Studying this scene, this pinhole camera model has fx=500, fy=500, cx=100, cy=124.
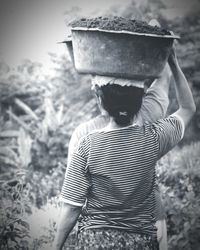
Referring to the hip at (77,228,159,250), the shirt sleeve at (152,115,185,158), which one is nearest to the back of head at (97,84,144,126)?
the shirt sleeve at (152,115,185,158)

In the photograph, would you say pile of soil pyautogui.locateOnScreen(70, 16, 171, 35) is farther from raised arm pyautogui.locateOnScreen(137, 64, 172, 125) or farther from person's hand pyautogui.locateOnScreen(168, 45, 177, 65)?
raised arm pyautogui.locateOnScreen(137, 64, 172, 125)

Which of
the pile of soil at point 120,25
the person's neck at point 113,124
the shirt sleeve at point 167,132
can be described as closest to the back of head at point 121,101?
the person's neck at point 113,124

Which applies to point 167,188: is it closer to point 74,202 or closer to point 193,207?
point 193,207

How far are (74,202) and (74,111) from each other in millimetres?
652

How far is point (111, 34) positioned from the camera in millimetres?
2449

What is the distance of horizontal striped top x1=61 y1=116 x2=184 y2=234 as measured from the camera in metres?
2.69

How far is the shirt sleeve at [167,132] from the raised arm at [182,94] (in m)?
0.04

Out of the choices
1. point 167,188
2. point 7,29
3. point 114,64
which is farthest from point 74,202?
point 7,29

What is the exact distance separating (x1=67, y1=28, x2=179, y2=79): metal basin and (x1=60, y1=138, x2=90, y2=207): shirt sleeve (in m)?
0.46

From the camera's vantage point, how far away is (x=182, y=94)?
109 inches

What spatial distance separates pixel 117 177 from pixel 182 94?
586mm

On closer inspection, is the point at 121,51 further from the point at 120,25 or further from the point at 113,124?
the point at 113,124

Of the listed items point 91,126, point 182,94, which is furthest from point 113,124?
point 182,94

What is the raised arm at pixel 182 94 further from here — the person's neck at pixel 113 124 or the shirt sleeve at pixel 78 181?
the shirt sleeve at pixel 78 181
